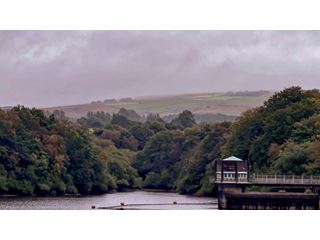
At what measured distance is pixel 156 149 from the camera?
116 meters

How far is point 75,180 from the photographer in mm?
98625

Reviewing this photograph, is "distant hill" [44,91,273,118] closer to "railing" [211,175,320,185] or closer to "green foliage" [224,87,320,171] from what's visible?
"green foliage" [224,87,320,171]

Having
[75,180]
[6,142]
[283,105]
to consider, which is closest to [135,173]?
[75,180]

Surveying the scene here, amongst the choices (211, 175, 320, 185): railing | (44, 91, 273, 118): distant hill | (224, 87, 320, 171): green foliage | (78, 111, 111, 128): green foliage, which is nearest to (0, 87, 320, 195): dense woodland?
(224, 87, 320, 171): green foliage

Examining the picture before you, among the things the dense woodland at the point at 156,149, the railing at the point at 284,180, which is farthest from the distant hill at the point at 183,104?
the railing at the point at 284,180

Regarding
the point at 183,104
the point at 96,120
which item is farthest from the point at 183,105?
the point at 96,120

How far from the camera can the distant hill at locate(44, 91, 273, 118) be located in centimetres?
10994

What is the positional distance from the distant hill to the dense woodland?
9.05 ft

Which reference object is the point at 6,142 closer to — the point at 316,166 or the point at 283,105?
the point at 283,105

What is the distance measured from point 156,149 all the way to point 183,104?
5.30 metres

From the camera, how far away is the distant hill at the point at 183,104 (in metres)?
110

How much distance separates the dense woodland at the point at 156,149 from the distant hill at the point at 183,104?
9.05ft

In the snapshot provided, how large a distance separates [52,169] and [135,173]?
1876 cm

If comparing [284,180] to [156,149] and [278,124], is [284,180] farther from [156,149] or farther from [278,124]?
[156,149]
